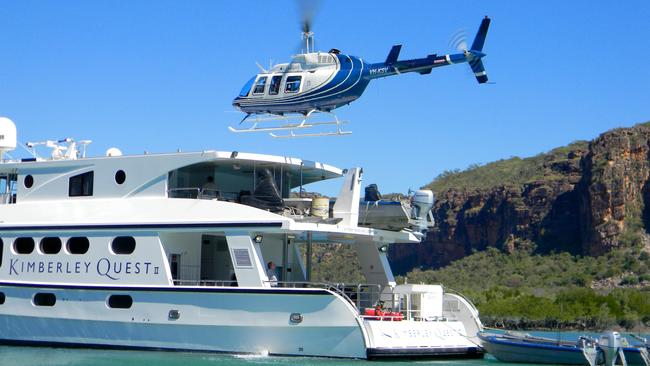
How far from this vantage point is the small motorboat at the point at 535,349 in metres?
20.4

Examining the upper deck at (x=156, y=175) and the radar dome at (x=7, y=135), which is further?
the radar dome at (x=7, y=135)

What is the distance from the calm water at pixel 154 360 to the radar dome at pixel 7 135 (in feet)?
18.4

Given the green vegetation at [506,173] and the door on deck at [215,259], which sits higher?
the green vegetation at [506,173]

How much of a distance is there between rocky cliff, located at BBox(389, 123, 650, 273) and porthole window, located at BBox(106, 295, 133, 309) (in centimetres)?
5549

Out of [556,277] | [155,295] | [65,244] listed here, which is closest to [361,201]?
[155,295]

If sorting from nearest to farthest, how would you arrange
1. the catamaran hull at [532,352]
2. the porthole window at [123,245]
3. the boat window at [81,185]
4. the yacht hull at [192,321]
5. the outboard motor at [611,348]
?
the yacht hull at [192,321] < the outboard motor at [611,348] < the catamaran hull at [532,352] < the porthole window at [123,245] < the boat window at [81,185]

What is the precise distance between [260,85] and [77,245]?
20.5ft

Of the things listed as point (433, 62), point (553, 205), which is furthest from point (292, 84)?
point (553, 205)

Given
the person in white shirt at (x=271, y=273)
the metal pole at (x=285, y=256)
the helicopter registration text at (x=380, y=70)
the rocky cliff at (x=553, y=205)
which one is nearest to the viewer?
the person in white shirt at (x=271, y=273)

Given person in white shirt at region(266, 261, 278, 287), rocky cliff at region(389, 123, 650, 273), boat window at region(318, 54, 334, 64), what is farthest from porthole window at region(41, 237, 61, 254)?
rocky cliff at region(389, 123, 650, 273)

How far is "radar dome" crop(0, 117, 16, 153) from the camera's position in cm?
2523

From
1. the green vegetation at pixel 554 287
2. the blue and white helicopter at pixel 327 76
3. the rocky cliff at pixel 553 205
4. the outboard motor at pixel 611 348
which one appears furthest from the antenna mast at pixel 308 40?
the rocky cliff at pixel 553 205

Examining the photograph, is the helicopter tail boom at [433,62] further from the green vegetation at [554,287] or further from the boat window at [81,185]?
the green vegetation at [554,287]

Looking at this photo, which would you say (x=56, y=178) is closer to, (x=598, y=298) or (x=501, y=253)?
(x=598, y=298)
